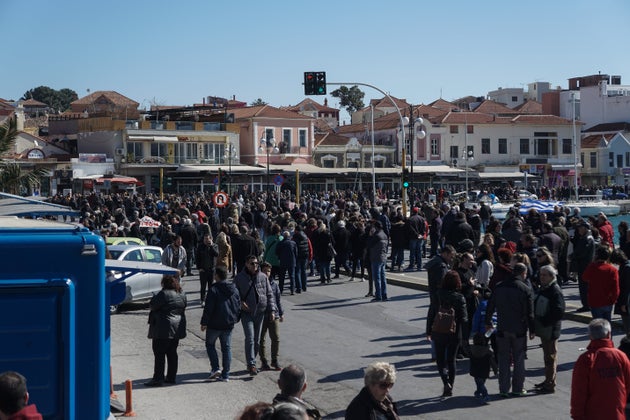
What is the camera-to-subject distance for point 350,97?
128250 mm

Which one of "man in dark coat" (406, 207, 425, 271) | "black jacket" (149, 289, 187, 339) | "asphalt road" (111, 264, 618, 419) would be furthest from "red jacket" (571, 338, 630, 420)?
"man in dark coat" (406, 207, 425, 271)

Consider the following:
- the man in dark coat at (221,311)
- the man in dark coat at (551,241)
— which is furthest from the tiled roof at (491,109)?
the man in dark coat at (221,311)

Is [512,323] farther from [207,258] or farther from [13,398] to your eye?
[207,258]

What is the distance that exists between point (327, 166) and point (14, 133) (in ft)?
187

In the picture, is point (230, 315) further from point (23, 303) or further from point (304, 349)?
point (23, 303)

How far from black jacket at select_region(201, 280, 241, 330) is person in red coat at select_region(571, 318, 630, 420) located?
5.75m

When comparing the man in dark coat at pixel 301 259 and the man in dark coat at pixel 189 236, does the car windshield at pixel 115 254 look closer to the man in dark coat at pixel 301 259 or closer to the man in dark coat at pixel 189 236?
the man in dark coat at pixel 189 236

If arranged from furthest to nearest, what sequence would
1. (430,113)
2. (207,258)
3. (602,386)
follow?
(430,113), (207,258), (602,386)

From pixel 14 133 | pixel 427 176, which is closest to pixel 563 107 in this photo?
pixel 427 176

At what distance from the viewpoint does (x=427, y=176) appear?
71688 millimetres

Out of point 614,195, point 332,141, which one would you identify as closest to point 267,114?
point 332,141

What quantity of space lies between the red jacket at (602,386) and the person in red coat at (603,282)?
5.83 m

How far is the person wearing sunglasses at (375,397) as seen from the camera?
607cm

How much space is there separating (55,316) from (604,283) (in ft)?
30.2
